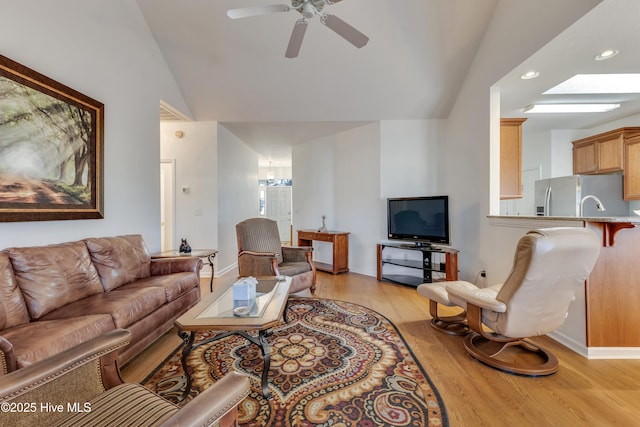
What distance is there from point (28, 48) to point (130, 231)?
1.77 meters

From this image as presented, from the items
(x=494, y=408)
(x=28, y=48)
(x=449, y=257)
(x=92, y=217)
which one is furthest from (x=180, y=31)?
(x=494, y=408)

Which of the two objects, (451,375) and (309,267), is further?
(309,267)

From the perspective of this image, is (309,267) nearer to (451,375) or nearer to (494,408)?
(451,375)

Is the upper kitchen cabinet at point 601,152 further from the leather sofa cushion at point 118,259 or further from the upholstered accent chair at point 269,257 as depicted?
the leather sofa cushion at point 118,259

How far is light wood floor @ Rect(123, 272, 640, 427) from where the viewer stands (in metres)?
1.47

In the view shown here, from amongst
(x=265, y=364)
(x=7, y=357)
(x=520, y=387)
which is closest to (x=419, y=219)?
(x=520, y=387)

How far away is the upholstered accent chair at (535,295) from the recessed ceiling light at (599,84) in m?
2.27

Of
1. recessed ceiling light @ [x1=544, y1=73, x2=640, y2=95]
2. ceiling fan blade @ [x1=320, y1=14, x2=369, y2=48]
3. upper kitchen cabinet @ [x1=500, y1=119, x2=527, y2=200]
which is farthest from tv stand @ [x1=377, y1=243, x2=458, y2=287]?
ceiling fan blade @ [x1=320, y1=14, x2=369, y2=48]

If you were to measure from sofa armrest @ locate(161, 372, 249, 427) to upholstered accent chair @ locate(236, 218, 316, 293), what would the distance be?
2129mm

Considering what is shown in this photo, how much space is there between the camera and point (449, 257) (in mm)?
3645

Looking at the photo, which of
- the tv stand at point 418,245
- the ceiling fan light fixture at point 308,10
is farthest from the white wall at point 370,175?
the ceiling fan light fixture at point 308,10

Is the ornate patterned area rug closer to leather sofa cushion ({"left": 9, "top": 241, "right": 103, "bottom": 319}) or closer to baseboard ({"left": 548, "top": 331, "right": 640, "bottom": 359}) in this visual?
leather sofa cushion ({"left": 9, "top": 241, "right": 103, "bottom": 319})

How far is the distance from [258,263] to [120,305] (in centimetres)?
145

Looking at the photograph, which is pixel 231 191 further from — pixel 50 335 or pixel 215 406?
pixel 215 406
